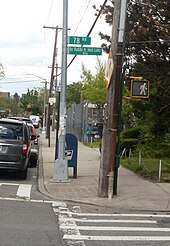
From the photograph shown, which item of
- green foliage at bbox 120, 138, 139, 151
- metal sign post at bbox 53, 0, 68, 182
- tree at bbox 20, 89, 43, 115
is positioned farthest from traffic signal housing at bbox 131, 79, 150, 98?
tree at bbox 20, 89, 43, 115

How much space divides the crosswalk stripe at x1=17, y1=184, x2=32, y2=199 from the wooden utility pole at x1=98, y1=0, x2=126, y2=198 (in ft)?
5.86

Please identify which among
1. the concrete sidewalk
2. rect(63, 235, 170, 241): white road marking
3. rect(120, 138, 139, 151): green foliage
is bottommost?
the concrete sidewalk

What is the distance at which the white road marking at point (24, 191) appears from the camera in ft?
35.1

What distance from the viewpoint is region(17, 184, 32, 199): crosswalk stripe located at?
1072 cm

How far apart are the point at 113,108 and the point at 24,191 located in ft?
10.3

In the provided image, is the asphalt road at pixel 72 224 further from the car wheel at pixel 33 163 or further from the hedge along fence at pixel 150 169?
the car wheel at pixel 33 163

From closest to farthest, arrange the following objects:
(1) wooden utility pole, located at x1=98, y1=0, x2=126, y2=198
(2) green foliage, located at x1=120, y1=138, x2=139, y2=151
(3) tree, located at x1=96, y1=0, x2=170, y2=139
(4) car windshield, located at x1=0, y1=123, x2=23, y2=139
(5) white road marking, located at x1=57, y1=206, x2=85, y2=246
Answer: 1. (5) white road marking, located at x1=57, y1=206, x2=85, y2=246
2. (1) wooden utility pole, located at x1=98, y1=0, x2=126, y2=198
3. (4) car windshield, located at x1=0, y1=123, x2=23, y2=139
4. (3) tree, located at x1=96, y1=0, x2=170, y2=139
5. (2) green foliage, located at x1=120, y1=138, x2=139, y2=151

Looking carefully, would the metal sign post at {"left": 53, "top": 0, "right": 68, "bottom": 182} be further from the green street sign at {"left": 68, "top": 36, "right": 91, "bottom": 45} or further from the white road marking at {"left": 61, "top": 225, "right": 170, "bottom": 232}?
the white road marking at {"left": 61, "top": 225, "right": 170, "bottom": 232}

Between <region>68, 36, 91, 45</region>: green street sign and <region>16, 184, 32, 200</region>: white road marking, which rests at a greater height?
<region>68, 36, 91, 45</region>: green street sign

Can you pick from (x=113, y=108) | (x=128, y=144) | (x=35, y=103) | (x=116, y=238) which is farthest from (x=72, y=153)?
(x=35, y=103)

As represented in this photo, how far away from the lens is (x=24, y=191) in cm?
1146

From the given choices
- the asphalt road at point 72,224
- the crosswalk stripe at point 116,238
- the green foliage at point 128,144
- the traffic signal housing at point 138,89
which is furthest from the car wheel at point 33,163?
the crosswalk stripe at point 116,238

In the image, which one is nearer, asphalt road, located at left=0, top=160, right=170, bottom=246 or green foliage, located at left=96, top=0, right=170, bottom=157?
asphalt road, located at left=0, top=160, right=170, bottom=246

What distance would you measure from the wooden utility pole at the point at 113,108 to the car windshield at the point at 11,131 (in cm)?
401
